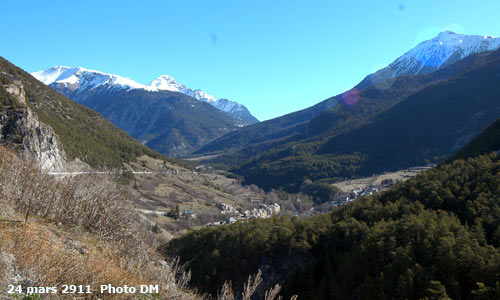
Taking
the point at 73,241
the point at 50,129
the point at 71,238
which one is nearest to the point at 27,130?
the point at 50,129

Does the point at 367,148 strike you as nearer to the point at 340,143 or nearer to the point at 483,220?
the point at 340,143

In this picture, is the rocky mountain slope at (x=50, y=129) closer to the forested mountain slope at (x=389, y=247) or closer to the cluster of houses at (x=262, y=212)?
the forested mountain slope at (x=389, y=247)

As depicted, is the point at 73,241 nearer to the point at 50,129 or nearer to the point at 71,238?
the point at 71,238

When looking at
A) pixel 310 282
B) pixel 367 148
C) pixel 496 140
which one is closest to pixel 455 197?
pixel 310 282

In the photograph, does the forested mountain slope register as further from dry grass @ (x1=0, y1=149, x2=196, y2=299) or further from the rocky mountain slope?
the rocky mountain slope

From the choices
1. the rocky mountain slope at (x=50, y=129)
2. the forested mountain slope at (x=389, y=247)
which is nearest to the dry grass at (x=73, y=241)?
the rocky mountain slope at (x=50, y=129)

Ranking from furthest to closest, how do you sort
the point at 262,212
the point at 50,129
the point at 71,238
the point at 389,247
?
1. the point at 262,212
2. the point at 50,129
3. the point at 389,247
4. the point at 71,238

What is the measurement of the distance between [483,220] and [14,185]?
18.6m

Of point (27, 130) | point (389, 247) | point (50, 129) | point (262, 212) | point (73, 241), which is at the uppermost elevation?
point (50, 129)

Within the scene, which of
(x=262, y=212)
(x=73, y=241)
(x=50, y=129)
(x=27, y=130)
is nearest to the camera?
(x=73, y=241)

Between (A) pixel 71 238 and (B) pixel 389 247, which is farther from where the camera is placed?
(B) pixel 389 247

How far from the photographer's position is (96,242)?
7707 millimetres

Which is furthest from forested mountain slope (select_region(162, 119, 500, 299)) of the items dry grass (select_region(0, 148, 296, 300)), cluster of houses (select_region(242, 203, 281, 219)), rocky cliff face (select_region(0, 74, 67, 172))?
cluster of houses (select_region(242, 203, 281, 219))

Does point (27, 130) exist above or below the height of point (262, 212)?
above
